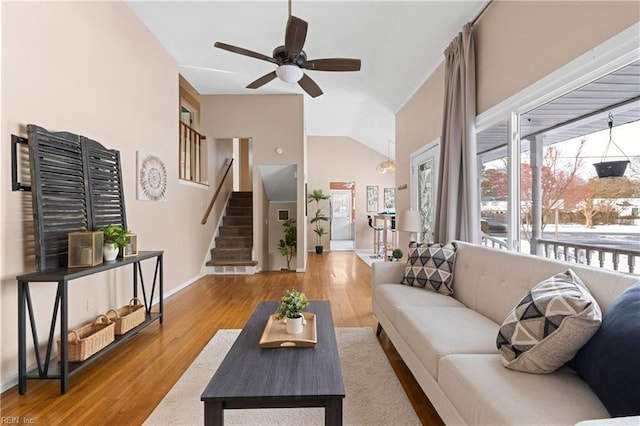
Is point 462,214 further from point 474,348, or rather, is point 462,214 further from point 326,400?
point 326,400

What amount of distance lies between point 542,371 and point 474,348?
343mm

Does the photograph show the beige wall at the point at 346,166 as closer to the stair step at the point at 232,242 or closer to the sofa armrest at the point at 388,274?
the stair step at the point at 232,242

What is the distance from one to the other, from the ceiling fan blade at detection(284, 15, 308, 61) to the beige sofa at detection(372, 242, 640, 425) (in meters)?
2.24

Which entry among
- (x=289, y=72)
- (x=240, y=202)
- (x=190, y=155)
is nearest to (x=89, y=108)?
(x=289, y=72)

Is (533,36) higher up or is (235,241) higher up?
(533,36)

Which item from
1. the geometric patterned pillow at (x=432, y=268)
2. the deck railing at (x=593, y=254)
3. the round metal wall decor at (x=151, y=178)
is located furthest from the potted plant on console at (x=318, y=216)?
the deck railing at (x=593, y=254)

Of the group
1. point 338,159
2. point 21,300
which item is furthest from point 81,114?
point 338,159

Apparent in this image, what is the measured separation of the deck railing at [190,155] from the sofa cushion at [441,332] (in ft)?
15.7

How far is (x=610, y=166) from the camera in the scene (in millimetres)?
2021

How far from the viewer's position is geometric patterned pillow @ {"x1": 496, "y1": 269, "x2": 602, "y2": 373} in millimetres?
1262

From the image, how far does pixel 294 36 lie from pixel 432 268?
7.52 feet

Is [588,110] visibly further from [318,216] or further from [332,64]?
[318,216]

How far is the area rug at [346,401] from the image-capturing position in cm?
179

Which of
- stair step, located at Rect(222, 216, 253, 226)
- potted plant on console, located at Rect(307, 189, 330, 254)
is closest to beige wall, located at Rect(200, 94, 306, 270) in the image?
stair step, located at Rect(222, 216, 253, 226)
